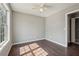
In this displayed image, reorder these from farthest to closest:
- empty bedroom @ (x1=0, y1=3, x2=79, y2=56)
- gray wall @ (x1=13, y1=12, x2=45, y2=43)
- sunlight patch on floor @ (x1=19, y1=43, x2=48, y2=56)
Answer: gray wall @ (x1=13, y1=12, x2=45, y2=43), empty bedroom @ (x1=0, y1=3, x2=79, y2=56), sunlight patch on floor @ (x1=19, y1=43, x2=48, y2=56)

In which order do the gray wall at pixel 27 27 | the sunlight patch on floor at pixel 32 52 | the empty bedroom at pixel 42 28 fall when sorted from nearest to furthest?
the sunlight patch on floor at pixel 32 52
the empty bedroom at pixel 42 28
the gray wall at pixel 27 27

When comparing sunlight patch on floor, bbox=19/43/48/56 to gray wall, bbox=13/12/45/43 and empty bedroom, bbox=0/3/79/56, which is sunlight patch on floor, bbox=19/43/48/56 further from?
gray wall, bbox=13/12/45/43

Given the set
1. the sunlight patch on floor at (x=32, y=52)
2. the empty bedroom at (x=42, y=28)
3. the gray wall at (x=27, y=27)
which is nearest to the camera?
the sunlight patch on floor at (x=32, y=52)

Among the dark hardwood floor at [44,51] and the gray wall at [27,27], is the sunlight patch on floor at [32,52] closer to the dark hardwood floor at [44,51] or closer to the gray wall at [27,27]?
the dark hardwood floor at [44,51]

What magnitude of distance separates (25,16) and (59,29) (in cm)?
263

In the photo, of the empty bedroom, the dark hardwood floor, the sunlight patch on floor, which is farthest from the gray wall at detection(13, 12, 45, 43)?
the sunlight patch on floor

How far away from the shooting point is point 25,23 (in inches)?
208

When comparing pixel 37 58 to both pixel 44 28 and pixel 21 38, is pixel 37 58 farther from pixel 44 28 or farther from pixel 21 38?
pixel 44 28

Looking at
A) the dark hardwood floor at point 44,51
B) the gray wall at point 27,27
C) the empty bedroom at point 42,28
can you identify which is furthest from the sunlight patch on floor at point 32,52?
the gray wall at point 27,27

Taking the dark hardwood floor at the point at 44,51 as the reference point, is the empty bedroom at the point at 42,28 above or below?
above

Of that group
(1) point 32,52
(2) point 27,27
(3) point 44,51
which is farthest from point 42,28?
(1) point 32,52

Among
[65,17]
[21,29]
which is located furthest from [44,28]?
[65,17]

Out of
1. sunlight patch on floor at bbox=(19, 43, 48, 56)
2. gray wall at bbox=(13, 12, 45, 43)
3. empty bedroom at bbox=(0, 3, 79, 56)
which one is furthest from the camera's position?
gray wall at bbox=(13, 12, 45, 43)

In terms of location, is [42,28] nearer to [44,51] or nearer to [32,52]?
[44,51]
